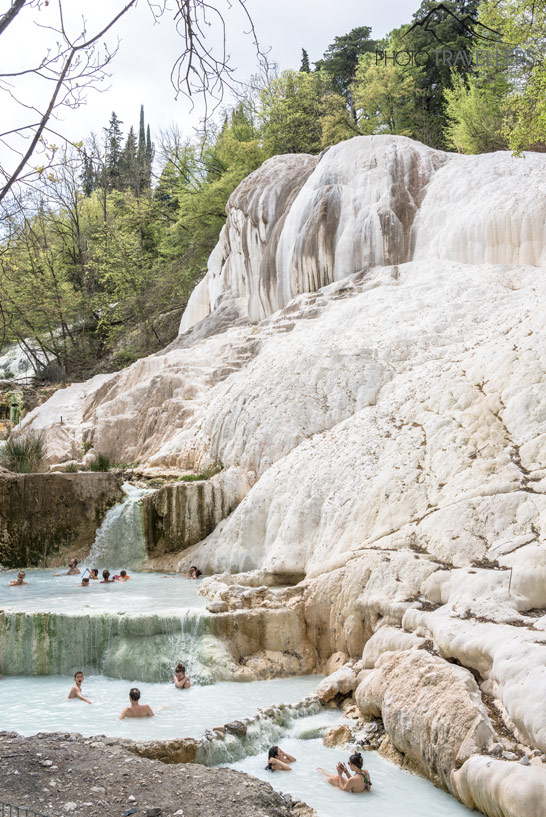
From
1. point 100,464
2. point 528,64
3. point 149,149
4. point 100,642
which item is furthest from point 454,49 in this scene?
point 149,149

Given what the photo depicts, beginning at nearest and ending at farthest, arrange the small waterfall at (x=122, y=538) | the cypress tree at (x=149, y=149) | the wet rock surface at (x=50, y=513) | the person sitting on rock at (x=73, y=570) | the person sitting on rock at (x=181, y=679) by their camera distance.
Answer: the person sitting on rock at (x=181, y=679)
the person sitting on rock at (x=73, y=570)
the small waterfall at (x=122, y=538)
the wet rock surface at (x=50, y=513)
the cypress tree at (x=149, y=149)

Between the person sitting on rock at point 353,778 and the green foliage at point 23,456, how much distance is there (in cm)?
1275

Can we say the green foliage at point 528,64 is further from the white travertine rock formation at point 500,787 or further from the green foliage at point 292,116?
the green foliage at point 292,116

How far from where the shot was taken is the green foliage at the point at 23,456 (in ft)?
57.3

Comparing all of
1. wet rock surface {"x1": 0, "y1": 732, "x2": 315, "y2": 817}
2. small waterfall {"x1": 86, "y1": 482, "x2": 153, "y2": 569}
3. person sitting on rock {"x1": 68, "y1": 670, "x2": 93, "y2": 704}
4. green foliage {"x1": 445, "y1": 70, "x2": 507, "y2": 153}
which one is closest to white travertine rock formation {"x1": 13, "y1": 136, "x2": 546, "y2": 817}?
small waterfall {"x1": 86, "y1": 482, "x2": 153, "y2": 569}

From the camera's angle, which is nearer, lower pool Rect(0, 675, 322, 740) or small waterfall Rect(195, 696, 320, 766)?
small waterfall Rect(195, 696, 320, 766)

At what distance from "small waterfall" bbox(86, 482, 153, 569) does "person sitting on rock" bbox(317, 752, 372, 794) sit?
840 centimetres

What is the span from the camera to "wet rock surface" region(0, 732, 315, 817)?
520 centimetres

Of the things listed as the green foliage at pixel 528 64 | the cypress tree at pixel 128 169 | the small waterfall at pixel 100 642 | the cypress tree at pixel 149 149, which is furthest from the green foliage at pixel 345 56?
the small waterfall at pixel 100 642

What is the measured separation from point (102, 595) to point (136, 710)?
4136 millimetres

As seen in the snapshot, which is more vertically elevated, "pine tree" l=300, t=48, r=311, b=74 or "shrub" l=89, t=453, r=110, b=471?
"pine tree" l=300, t=48, r=311, b=74

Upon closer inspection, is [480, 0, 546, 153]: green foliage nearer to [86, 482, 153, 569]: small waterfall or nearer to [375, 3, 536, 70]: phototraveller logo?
[375, 3, 536, 70]: phototraveller logo

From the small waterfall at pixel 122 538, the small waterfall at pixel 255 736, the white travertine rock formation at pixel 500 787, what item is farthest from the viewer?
the small waterfall at pixel 122 538

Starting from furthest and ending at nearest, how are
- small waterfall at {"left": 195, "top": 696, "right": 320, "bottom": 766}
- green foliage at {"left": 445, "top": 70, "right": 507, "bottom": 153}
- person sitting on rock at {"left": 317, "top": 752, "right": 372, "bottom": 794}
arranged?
green foliage at {"left": 445, "top": 70, "right": 507, "bottom": 153} < small waterfall at {"left": 195, "top": 696, "right": 320, "bottom": 766} < person sitting on rock at {"left": 317, "top": 752, "right": 372, "bottom": 794}
